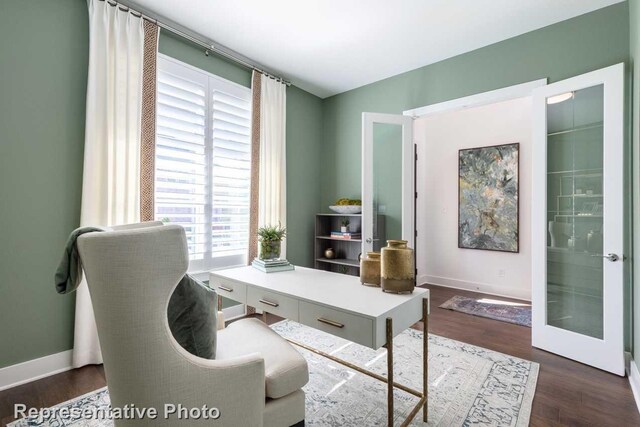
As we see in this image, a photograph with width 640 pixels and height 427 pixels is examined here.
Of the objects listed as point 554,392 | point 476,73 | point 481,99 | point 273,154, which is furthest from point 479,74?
point 554,392

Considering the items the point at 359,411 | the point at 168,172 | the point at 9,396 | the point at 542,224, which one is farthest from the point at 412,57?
the point at 9,396

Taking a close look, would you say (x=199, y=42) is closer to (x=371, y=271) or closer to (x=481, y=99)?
(x=371, y=271)

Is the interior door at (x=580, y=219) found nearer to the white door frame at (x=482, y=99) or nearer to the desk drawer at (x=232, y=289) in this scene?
the white door frame at (x=482, y=99)

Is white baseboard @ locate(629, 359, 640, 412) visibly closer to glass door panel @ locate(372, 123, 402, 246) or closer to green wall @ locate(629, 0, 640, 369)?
green wall @ locate(629, 0, 640, 369)

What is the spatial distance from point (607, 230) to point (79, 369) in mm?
4270

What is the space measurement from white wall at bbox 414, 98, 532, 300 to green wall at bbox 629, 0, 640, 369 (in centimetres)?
215

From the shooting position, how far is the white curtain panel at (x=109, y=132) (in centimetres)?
239

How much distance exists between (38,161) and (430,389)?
3231 mm

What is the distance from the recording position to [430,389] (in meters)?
2.14

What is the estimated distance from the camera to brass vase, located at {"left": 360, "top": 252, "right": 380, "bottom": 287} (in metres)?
1.86

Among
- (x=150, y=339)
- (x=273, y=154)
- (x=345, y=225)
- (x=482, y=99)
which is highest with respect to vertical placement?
(x=482, y=99)

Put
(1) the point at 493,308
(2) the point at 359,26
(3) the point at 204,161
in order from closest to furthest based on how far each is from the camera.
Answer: (2) the point at 359,26 → (3) the point at 204,161 → (1) the point at 493,308

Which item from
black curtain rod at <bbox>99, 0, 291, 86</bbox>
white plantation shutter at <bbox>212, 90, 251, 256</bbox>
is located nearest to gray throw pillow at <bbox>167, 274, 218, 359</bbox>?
white plantation shutter at <bbox>212, 90, 251, 256</bbox>

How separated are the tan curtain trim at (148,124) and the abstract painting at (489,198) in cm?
440
